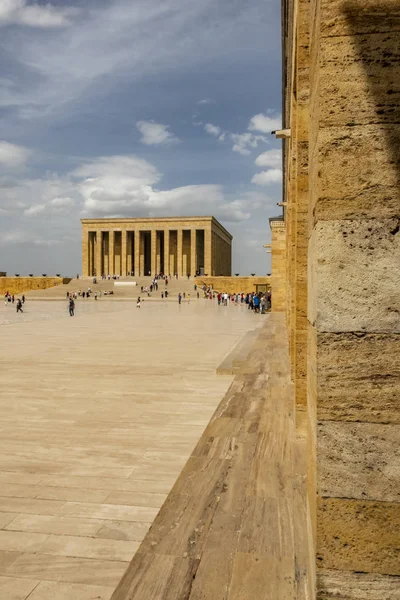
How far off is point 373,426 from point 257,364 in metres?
7.60

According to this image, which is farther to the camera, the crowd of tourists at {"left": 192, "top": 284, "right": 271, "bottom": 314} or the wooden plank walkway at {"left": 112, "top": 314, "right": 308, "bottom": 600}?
the crowd of tourists at {"left": 192, "top": 284, "right": 271, "bottom": 314}

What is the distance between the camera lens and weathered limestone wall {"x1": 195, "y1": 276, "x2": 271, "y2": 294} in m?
72.5

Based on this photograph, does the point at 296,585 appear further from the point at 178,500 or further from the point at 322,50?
the point at 322,50

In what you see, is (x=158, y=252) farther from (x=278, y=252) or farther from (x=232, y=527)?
(x=232, y=527)

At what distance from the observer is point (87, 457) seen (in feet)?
16.6

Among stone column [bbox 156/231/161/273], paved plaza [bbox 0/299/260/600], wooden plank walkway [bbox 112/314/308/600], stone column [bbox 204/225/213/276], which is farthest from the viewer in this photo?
stone column [bbox 156/231/161/273]

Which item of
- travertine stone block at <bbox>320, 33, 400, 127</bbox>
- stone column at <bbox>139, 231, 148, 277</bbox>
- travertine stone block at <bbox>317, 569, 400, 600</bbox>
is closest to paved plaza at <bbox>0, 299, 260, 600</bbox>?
travertine stone block at <bbox>317, 569, 400, 600</bbox>

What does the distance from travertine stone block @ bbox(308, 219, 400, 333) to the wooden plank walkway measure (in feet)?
4.67

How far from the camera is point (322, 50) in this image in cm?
208

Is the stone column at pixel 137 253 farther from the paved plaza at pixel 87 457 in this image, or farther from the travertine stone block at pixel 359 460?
the travertine stone block at pixel 359 460

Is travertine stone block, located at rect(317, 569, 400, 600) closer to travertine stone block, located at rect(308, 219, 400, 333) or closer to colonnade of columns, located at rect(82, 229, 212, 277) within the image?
travertine stone block, located at rect(308, 219, 400, 333)

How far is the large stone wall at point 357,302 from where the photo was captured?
205cm

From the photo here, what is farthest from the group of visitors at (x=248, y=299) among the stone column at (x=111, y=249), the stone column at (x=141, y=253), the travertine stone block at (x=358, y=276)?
the travertine stone block at (x=358, y=276)

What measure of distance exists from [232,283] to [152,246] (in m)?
18.0
